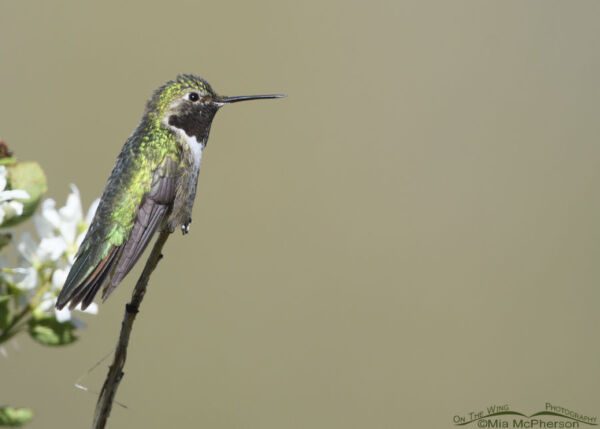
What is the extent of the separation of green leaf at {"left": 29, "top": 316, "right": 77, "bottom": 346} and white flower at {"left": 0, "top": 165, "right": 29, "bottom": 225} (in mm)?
124

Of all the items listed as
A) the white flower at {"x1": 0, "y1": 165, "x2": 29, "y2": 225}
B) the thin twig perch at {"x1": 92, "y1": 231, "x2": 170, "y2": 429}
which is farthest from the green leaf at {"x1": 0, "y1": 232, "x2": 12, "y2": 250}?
the thin twig perch at {"x1": 92, "y1": 231, "x2": 170, "y2": 429}

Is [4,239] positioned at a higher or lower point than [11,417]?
higher

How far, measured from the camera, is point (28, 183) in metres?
0.79

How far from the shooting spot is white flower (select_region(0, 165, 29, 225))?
74cm

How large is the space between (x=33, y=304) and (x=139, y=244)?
0.86 feet

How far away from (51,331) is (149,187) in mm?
407

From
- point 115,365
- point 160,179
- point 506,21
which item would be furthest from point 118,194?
point 506,21

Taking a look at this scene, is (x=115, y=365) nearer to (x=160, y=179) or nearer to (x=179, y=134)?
(x=160, y=179)

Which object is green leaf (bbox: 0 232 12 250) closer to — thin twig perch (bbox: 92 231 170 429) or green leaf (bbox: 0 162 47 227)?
green leaf (bbox: 0 162 47 227)

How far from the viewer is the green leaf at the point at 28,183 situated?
781 millimetres

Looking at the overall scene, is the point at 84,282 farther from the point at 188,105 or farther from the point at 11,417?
the point at 188,105

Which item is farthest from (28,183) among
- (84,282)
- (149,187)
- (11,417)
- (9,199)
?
(149,187)

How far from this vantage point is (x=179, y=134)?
4.14ft

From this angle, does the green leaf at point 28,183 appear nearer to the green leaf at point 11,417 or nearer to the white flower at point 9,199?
the white flower at point 9,199
